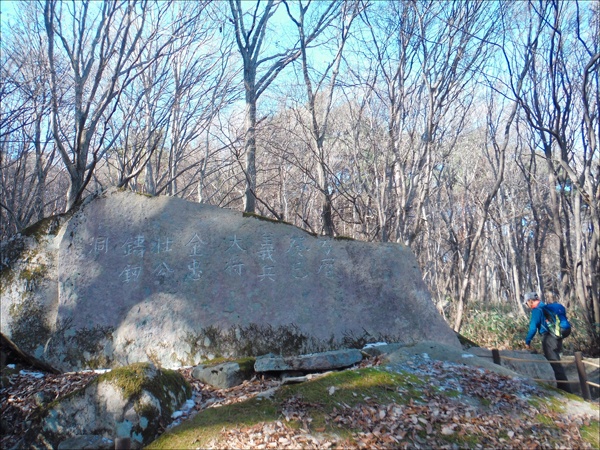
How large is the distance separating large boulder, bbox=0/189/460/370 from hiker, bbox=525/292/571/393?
146 cm

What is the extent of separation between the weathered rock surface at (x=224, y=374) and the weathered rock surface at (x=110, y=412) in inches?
45.4

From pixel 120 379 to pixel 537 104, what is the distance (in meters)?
9.14

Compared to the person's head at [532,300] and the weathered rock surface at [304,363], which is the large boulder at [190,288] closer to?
the weathered rock surface at [304,363]

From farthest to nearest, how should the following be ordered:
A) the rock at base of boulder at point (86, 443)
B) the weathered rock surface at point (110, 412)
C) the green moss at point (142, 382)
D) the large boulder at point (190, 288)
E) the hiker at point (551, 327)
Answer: the hiker at point (551, 327) → the large boulder at point (190, 288) → the green moss at point (142, 382) → the weathered rock surface at point (110, 412) → the rock at base of boulder at point (86, 443)

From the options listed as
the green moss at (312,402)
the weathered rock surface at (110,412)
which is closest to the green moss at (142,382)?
the weathered rock surface at (110,412)

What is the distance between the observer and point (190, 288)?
22.1 feet

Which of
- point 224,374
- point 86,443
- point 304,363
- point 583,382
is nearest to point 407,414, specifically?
point 304,363

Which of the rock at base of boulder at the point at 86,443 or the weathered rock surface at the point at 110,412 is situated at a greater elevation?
the weathered rock surface at the point at 110,412

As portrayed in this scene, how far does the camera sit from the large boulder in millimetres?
6367

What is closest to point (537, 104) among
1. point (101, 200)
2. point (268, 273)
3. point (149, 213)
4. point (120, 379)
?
point (268, 273)

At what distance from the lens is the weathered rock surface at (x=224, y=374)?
556cm

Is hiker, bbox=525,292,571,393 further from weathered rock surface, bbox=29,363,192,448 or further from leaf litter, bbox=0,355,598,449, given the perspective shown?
weathered rock surface, bbox=29,363,192,448

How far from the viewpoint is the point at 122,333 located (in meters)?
6.39

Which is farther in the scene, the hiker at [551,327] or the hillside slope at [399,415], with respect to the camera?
the hiker at [551,327]
